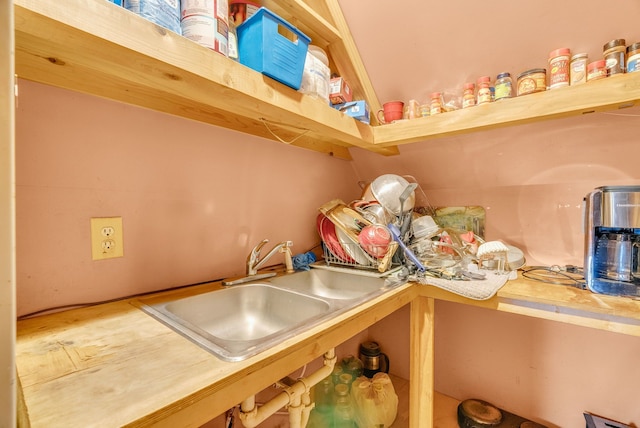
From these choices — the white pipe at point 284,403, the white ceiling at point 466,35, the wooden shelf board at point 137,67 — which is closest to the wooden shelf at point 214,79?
the wooden shelf board at point 137,67

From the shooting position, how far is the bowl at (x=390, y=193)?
1401 mm

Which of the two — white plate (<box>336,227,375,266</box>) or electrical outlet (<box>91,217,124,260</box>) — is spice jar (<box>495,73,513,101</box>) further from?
electrical outlet (<box>91,217,124,260</box>)

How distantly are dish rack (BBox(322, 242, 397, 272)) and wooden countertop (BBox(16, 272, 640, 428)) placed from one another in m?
0.36

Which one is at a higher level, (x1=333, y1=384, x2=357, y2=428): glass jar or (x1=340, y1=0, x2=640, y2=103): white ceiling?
(x1=340, y1=0, x2=640, y2=103): white ceiling

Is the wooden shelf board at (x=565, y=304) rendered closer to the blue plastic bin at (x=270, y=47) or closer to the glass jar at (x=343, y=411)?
the glass jar at (x=343, y=411)

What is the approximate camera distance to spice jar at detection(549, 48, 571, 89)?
0.99 metres

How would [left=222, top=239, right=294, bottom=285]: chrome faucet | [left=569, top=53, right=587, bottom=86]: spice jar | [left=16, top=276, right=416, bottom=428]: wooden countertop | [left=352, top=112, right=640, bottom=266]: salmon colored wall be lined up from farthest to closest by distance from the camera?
[left=352, top=112, right=640, bottom=266]: salmon colored wall → [left=222, top=239, right=294, bottom=285]: chrome faucet → [left=569, top=53, right=587, bottom=86]: spice jar → [left=16, top=276, right=416, bottom=428]: wooden countertop

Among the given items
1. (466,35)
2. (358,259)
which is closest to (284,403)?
(358,259)

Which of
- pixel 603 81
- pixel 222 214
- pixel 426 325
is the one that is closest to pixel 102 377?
pixel 222 214

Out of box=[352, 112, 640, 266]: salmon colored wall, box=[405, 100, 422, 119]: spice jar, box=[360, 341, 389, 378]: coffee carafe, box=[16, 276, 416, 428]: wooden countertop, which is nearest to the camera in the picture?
box=[16, 276, 416, 428]: wooden countertop

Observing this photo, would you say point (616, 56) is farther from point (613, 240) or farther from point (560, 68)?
point (613, 240)

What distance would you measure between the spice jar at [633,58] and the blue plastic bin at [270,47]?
1.00m

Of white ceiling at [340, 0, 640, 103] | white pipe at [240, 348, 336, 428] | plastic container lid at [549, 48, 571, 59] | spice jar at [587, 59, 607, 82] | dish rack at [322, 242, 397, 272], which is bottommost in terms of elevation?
white pipe at [240, 348, 336, 428]

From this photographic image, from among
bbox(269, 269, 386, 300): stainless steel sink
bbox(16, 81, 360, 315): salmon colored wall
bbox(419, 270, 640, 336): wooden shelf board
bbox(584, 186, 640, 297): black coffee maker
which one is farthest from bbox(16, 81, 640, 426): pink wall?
bbox(419, 270, 640, 336): wooden shelf board
